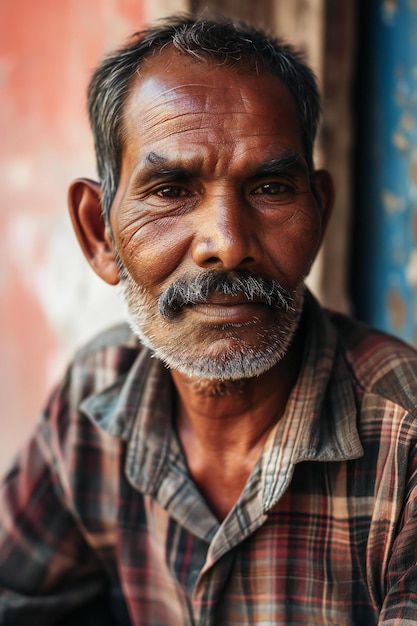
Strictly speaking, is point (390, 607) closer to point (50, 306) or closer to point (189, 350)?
point (189, 350)

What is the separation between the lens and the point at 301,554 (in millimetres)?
1789

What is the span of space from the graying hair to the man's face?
0.13ft

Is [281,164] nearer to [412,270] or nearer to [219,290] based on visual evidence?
[219,290]

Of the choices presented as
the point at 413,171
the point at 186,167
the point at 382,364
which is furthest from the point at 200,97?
the point at 413,171

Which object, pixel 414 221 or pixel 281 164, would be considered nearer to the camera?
pixel 281 164

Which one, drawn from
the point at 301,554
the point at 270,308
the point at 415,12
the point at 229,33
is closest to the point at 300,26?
the point at 415,12

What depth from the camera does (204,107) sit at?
1656 millimetres

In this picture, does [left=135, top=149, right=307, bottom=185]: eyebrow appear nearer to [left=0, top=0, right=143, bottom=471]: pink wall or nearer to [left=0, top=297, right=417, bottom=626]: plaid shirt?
[left=0, top=297, right=417, bottom=626]: plaid shirt

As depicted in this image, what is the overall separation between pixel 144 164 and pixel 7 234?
1686mm

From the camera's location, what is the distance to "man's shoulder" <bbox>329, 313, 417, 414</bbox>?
1.72 metres

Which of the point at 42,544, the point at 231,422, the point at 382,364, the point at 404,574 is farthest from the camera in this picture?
the point at 42,544

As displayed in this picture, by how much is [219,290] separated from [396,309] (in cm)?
168

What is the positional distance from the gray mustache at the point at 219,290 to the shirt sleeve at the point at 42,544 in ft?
2.67

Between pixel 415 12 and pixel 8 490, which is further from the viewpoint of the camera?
pixel 415 12
